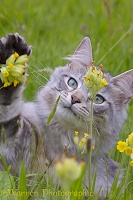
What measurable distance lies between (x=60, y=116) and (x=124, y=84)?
0.64 m

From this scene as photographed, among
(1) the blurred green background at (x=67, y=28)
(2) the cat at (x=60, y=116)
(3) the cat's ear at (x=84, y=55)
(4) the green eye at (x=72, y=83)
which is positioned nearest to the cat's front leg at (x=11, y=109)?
(2) the cat at (x=60, y=116)

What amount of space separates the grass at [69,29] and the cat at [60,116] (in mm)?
359

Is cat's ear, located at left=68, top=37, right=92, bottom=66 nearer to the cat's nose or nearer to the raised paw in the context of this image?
the cat's nose

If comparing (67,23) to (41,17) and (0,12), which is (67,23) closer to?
(41,17)

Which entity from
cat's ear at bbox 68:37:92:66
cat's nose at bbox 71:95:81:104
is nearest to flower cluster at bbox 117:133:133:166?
cat's nose at bbox 71:95:81:104

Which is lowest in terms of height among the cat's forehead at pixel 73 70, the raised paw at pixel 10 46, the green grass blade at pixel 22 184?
the green grass blade at pixel 22 184

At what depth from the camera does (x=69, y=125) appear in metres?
3.50

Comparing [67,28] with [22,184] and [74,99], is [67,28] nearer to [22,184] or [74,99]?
[74,99]

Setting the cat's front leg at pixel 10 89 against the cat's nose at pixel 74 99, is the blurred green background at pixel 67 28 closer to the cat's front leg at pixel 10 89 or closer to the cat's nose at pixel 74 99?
the cat's nose at pixel 74 99

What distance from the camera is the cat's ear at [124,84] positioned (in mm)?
3801

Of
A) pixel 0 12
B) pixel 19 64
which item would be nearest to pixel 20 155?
pixel 19 64

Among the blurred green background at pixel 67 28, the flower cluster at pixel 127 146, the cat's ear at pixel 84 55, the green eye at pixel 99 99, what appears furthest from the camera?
the blurred green background at pixel 67 28

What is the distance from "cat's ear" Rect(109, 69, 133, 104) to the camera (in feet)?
12.5

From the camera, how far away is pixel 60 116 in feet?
11.3
